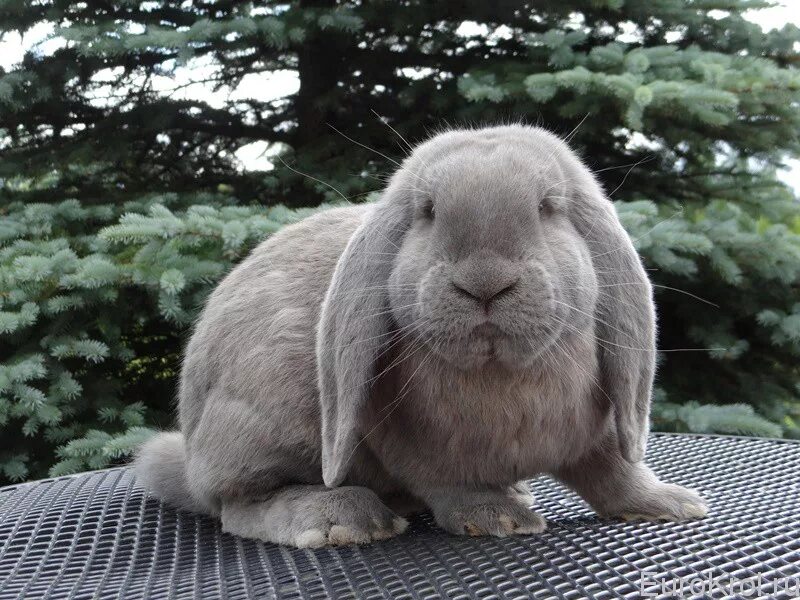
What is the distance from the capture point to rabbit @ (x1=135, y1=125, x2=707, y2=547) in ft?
5.75

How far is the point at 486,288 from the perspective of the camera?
5.52 ft

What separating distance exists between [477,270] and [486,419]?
39cm

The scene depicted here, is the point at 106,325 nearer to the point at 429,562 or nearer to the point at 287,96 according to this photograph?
the point at 287,96

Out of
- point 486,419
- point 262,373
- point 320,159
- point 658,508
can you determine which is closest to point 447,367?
point 486,419

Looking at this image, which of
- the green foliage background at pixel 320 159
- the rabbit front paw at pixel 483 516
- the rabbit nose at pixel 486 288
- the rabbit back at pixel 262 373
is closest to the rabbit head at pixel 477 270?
the rabbit nose at pixel 486 288

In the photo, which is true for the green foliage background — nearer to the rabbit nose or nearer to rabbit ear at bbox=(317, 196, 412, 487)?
rabbit ear at bbox=(317, 196, 412, 487)

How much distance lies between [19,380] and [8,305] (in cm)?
36

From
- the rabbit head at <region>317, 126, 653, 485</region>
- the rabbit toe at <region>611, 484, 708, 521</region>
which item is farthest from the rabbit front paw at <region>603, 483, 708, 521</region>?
the rabbit head at <region>317, 126, 653, 485</region>

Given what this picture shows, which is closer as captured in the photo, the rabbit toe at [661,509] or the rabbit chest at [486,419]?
the rabbit chest at [486,419]

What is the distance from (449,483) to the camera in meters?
2.02

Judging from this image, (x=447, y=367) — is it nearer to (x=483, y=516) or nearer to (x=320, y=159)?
(x=483, y=516)

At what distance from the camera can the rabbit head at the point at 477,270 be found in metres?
1.71

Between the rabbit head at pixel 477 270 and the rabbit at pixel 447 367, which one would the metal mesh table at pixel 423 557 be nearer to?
the rabbit at pixel 447 367

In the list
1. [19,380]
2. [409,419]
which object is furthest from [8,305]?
[409,419]
